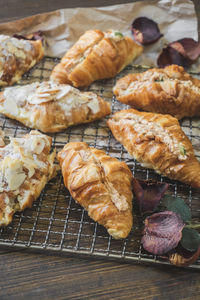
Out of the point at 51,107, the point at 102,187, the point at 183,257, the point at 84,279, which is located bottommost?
the point at 84,279

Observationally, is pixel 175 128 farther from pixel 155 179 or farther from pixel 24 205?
pixel 24 205

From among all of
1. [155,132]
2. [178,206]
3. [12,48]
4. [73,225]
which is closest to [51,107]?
[12,48]

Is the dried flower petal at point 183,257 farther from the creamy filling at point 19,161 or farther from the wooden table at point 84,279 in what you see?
the creamy filling at point 19,161

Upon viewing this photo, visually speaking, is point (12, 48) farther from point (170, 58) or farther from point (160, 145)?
point (160, 145)

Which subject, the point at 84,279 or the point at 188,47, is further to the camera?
the point at 188,47

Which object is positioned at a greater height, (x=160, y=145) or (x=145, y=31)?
(x=145, y=31)

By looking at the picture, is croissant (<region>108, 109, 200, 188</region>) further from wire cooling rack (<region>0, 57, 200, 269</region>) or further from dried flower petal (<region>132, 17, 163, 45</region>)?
dried flower petal (<region>132, 17, 163, 45</region>)

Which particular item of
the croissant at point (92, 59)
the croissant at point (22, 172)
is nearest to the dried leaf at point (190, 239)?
the croissant at point (22, 172)

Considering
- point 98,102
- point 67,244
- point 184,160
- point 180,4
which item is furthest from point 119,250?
point 180,4
